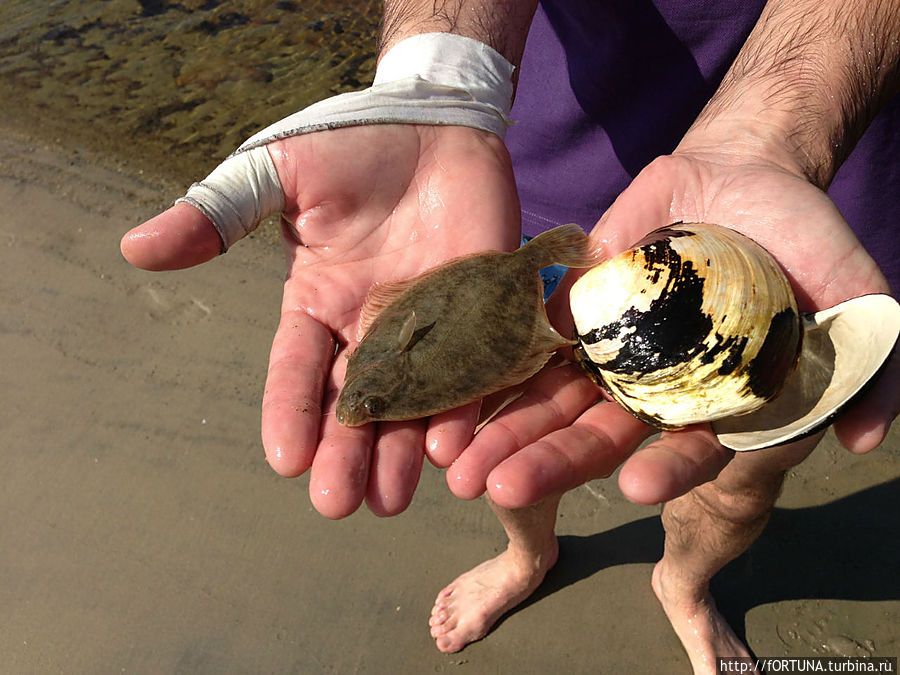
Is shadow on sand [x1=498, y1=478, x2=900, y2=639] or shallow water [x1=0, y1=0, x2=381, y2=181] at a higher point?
shallow water [x1=0, y1=0, x2=381, y2=181]

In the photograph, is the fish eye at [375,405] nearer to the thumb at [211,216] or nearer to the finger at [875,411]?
the thumb at [211,216]

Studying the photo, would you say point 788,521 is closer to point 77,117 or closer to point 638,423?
point 638,423

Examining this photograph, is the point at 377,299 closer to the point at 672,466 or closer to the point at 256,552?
the point at 672,466

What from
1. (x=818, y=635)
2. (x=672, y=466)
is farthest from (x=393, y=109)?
(x=818, y=635)

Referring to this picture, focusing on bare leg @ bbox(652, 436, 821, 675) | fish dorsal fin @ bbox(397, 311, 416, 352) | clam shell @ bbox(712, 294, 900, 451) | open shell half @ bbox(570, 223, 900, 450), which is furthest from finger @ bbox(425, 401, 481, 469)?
bare leg @ bbox(652, 436, 821, 675)

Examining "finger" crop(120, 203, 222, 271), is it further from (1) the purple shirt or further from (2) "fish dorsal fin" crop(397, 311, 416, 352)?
(1) the purple shirt

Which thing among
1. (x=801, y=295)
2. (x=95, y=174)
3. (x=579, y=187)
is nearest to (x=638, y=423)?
(x=801, y=295)
